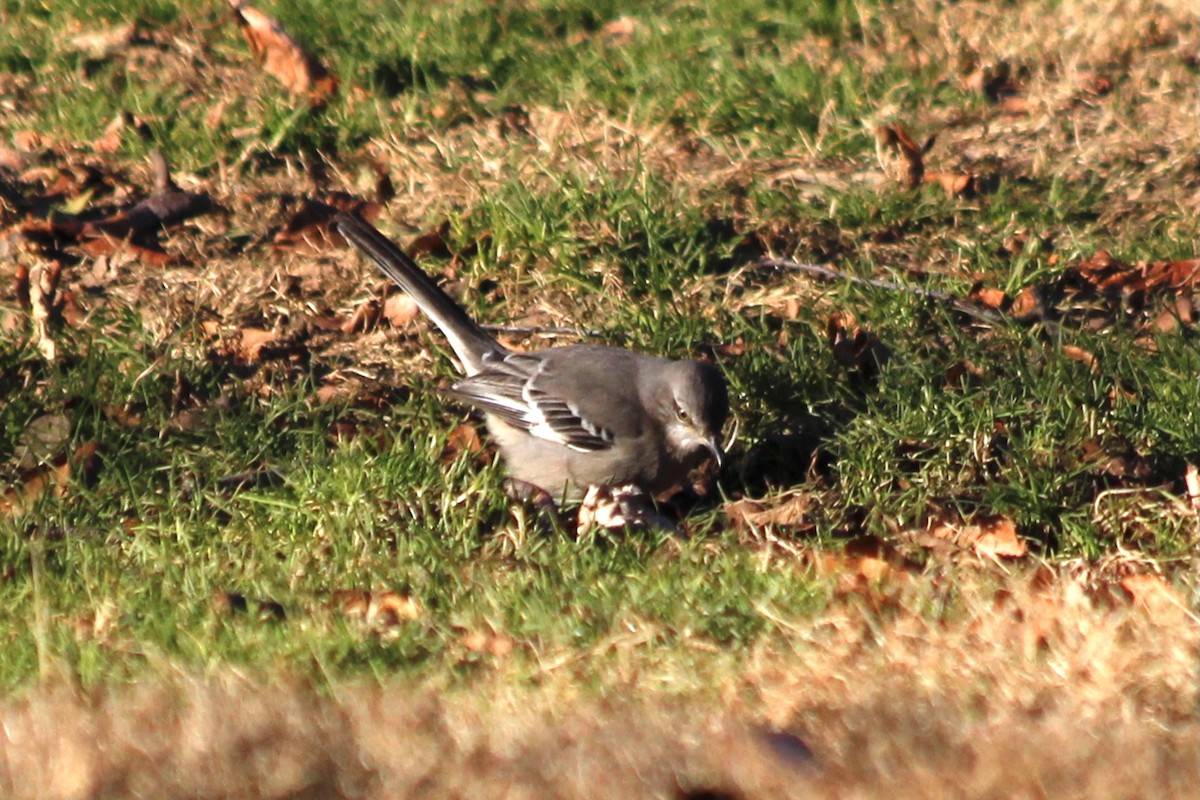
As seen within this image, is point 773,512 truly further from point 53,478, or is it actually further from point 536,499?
point 53,478

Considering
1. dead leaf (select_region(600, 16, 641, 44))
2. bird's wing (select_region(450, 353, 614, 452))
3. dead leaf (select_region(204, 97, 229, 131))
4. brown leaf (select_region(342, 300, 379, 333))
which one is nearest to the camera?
→ bird's wing (select_region(450, 353, 614, 452))

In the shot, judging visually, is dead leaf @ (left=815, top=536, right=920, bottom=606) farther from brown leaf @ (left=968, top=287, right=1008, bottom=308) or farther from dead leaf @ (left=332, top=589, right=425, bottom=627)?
brown leaf @ (left=968, top=287, right=1008, bottom=308)

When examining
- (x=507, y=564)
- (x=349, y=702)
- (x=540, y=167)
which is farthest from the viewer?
(x=540, y=167)

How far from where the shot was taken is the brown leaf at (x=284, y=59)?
9.22 metres

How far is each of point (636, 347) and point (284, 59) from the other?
10.1ft

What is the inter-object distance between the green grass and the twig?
0.06 metres

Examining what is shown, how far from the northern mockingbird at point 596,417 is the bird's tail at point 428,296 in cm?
12

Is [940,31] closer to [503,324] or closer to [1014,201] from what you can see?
[1014,201]

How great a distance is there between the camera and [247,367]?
24.2ft

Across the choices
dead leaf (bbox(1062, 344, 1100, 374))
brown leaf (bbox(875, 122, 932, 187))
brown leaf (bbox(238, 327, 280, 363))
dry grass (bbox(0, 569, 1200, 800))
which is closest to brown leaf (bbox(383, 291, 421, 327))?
brown leaf (bbox(238, 327, 280, 363))

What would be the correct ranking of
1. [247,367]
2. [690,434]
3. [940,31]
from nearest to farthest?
[690,434] < [247,367] < [940,31]

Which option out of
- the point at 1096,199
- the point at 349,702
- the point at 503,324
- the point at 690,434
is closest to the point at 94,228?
the point at 503,324

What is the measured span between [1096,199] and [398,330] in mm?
3639

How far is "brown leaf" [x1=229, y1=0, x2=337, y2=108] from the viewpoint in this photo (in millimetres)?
9219
